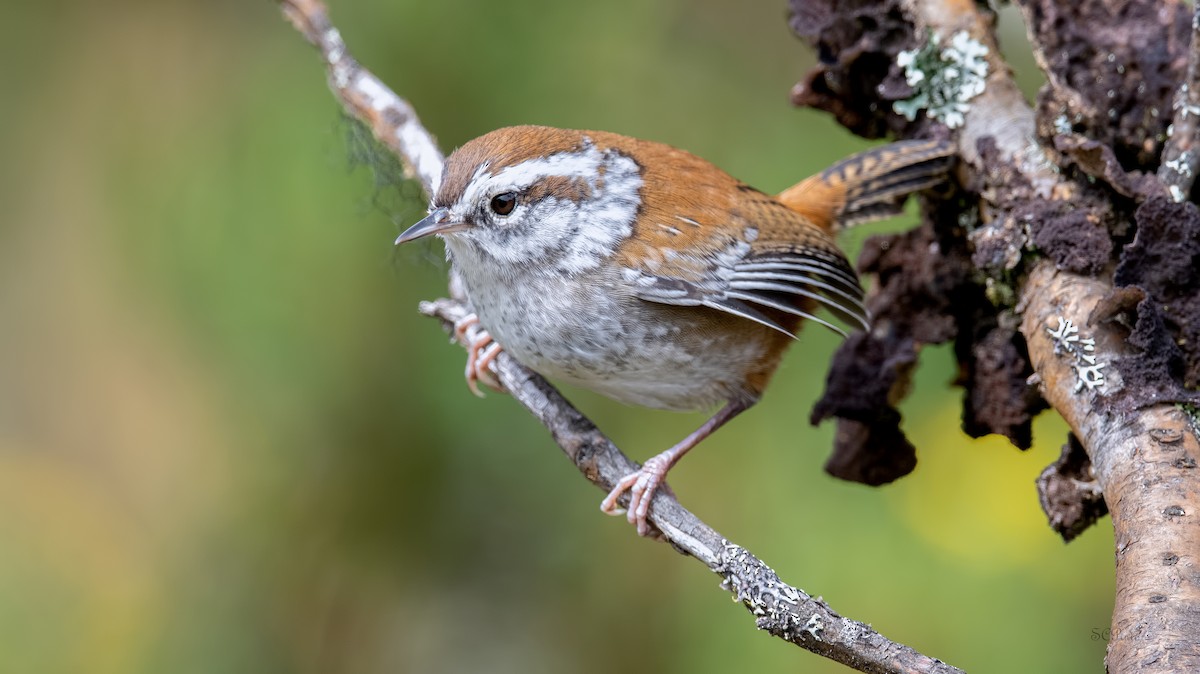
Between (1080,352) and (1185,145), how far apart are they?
22.2 inches

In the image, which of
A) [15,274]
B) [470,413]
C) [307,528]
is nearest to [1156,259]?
[470,413]

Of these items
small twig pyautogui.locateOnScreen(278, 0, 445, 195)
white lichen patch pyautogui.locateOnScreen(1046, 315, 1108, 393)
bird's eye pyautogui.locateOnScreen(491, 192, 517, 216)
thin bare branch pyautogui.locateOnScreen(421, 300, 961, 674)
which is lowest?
thin bare branch pyautogui.locateOnScreen(421, 300, 961, 674)

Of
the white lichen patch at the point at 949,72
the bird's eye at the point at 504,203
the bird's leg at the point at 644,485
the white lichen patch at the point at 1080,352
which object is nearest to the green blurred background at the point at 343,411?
the bird's eye at the point at 504,203

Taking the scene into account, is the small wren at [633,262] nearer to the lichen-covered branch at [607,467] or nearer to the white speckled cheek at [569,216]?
the white speckled cheek at [569,216]

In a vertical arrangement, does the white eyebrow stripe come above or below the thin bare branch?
above

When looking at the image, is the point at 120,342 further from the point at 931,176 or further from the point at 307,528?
the point at 931,176

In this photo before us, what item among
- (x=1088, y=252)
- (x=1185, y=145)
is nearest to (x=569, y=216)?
(x=1088, y=252)

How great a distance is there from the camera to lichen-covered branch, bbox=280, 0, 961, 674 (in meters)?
1.86

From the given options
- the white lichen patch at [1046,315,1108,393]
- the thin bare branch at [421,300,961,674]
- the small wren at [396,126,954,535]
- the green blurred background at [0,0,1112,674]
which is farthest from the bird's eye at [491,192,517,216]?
the white lichen patch at [1046,315,1108,393]

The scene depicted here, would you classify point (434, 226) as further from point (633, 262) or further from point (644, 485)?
point (644, 485)

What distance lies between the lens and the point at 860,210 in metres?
3.61

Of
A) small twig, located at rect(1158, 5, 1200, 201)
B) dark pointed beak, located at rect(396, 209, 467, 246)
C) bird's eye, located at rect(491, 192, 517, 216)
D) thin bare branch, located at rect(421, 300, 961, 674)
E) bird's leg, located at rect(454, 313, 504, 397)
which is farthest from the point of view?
bird's leg, located at rect(454, 313, 504, 397)

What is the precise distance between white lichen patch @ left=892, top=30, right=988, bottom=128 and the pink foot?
118 cm

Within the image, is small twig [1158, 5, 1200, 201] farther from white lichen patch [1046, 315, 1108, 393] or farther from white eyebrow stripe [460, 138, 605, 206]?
white eyebrow stripe [460, 138, 605, 206]
